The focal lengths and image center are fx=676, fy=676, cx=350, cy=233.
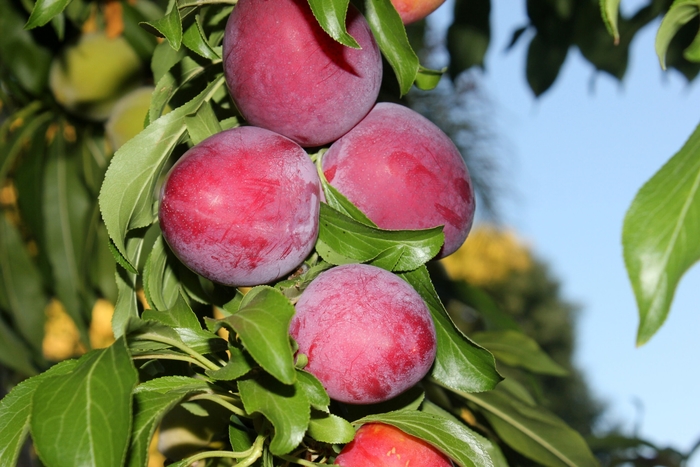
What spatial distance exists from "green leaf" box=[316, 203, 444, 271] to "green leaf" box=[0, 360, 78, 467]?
0.20 metres

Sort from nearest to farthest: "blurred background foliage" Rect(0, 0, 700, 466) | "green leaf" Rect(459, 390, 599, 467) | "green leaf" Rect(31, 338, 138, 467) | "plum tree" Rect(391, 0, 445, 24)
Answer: "green leaf" Rect(31, 338, 138, 467), "plum tree" Rect(391, 0, 445, 24), "green leaf" Rect(459, 390, 599, 467), "blurred background foliage" Rect(0, 0, 700, 466)

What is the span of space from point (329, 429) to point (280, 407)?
56 mm

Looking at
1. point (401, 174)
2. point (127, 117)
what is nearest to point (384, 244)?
point (401, 174)

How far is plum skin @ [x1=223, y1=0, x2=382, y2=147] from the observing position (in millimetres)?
473

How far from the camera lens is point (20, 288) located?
4.17ft

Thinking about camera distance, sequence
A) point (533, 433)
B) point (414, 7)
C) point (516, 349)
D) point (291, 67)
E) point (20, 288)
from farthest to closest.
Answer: point (20, 288), point (516, 349), point (533, 433), point (414, 7), point (291, 67)

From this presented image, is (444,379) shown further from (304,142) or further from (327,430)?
(304,142)

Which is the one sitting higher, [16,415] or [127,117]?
[16,415]

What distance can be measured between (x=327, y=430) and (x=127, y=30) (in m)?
0.95

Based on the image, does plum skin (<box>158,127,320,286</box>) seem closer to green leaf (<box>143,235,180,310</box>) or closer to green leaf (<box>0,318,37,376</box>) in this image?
green leaf (<box>143,235,180,310</box>)

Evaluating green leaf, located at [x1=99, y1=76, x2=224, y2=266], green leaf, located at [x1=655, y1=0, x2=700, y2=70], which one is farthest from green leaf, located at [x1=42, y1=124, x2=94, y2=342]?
green leaf, located at [x1=655, y1=0, x2=700, y2=70]

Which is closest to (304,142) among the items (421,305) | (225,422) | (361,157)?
(361,157)

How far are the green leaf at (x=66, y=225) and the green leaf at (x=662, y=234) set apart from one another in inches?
42.1

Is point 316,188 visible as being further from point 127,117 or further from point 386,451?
point 127,117
